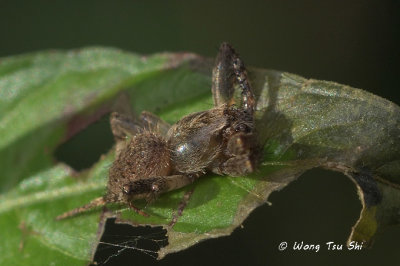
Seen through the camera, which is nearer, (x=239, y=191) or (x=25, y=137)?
(x=239, y=191)

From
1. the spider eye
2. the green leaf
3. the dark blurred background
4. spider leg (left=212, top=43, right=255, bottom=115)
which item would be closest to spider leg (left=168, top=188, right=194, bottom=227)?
the green leaf

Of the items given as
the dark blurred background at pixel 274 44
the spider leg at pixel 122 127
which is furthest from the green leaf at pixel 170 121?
the dark blurred background at pixel 274 44

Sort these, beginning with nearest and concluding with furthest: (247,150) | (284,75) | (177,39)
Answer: (247,150) → (284,75) → (177,39)

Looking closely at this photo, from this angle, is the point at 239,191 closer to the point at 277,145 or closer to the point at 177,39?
the point at 277,145

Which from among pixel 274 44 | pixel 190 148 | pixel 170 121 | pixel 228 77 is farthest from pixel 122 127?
pixel 274 44

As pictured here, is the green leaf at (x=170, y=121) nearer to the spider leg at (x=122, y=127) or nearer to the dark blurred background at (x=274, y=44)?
the spider leg at (x=122, y=127)

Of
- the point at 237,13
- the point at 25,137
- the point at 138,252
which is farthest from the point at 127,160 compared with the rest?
the point at 237,13
